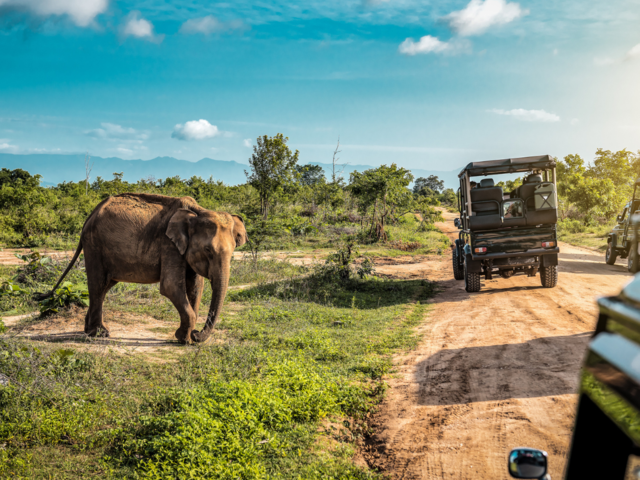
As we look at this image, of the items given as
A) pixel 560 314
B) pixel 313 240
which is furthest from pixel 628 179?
pixel 560 314

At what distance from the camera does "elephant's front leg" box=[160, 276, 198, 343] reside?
278 inches

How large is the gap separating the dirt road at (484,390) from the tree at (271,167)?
54.6ft

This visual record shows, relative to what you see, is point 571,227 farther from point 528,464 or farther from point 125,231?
point 528,464

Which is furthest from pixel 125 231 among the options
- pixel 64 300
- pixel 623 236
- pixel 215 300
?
pixel 623 236

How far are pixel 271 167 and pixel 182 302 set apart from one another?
1822cm

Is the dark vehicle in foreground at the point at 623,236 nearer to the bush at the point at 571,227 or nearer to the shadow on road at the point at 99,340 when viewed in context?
the shadow on road at the point at 99,340

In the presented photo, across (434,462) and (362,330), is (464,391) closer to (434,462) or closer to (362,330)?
(434,462)

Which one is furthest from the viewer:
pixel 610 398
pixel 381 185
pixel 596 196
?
pixel 596 196

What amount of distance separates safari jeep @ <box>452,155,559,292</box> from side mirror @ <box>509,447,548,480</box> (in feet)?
31.0

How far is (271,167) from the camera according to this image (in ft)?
80.6

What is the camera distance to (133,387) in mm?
5324

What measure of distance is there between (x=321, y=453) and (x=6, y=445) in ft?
9.23

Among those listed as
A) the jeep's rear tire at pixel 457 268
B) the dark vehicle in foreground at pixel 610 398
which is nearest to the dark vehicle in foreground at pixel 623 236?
the jeep's rear tire at pixel 457 268

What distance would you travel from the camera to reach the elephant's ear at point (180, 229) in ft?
23.1
